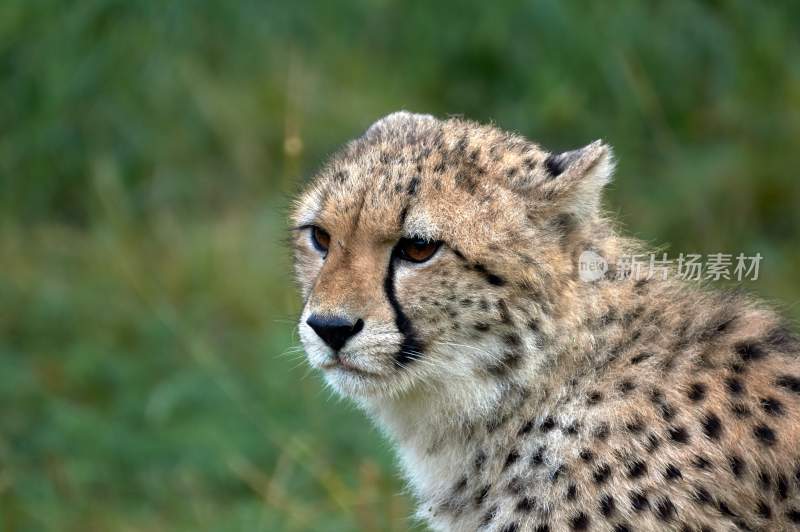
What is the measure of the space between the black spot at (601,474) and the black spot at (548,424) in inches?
7.5

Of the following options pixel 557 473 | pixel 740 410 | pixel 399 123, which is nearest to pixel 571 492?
pixel 557 473

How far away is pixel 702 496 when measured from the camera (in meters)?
2.71

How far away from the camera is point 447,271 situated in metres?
2.97

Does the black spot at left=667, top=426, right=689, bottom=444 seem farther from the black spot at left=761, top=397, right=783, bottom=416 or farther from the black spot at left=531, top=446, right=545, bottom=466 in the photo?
the black spot at left=531, top=446, right=545, bottom=466

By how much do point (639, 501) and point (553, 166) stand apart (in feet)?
2.93

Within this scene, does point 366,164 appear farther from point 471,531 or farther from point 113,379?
point 113,379

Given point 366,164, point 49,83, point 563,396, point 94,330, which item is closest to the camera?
point 563,396

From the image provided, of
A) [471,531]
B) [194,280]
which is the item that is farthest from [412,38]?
[471,531]

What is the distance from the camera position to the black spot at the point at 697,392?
9.32ft

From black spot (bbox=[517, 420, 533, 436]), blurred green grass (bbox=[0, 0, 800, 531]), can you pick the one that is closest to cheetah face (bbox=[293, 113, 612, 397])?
black spot (bbox=[517, 420, 533, 436])

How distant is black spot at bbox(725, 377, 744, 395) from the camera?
112 inches

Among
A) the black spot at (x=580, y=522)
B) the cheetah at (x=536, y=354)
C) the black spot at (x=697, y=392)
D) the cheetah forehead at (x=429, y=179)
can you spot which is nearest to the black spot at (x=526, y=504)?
the cheetah at (x=536, y=354)

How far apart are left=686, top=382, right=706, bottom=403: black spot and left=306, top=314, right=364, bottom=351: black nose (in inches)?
30.8

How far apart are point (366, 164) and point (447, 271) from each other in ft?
1.30
